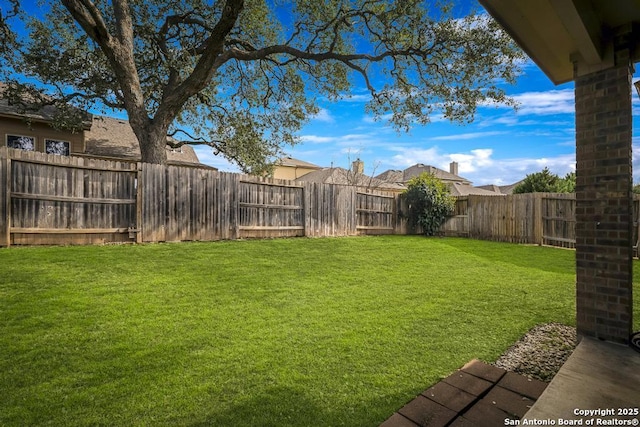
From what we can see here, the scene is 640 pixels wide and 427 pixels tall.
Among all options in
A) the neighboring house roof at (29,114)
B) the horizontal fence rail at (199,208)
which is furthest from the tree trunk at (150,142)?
the neighboring house roof at (29,114)

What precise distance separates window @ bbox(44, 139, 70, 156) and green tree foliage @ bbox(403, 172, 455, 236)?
617 inches

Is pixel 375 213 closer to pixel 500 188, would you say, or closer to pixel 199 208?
pixel 199 208

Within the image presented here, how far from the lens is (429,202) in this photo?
492 inches

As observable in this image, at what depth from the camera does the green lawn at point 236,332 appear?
6.79ft

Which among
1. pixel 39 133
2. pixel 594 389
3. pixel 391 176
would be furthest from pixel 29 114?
pixel 391 176

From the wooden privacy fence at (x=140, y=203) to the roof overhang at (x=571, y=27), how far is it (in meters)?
7.15

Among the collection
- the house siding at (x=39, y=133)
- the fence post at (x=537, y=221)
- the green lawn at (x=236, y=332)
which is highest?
the house siding at (x=39, y=133)

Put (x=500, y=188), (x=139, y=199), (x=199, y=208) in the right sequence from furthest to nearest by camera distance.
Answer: (x=500, y=188) → (x=199, y=208) → (x=139, y=199)

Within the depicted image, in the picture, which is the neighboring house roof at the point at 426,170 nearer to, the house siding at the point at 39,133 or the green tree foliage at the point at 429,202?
the green tree foliage at the point at 429,202

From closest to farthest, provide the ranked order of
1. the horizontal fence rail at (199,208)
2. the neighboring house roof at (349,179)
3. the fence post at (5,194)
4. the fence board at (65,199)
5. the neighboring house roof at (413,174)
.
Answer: the fence post at (5,194)
the fence board at (65,199)
the horizontal fence rail at (199,208)
the neighboring house roof at (349,179)
the neighboring house roof at (413,174)

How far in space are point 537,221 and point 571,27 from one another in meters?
9.65

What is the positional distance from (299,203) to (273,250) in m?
2.88

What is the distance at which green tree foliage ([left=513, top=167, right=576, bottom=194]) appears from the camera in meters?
11.1

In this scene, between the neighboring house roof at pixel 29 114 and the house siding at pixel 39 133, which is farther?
the house siding at pixel 39 133
